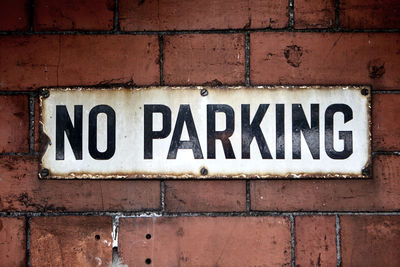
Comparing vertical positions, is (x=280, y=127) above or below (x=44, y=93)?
below

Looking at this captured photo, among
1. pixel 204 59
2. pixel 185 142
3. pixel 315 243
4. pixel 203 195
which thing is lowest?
pixel 315 243

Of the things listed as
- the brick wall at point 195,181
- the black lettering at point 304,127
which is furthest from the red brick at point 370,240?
the black lettering at point 304,127

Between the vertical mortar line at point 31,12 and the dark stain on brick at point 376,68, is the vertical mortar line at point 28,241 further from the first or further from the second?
the dark stain on brick at point 376,68

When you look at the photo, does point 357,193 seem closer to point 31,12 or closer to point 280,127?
point 280,127

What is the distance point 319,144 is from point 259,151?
0.58 ft

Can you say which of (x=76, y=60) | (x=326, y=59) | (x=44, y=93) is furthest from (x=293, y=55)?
(x=44, y=93)

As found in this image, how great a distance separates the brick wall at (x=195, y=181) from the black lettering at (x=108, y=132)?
0.27 ft

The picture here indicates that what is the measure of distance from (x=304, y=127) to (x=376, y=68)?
283 millimetres

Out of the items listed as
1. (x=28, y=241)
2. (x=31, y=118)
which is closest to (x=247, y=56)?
(x=31, y=118)

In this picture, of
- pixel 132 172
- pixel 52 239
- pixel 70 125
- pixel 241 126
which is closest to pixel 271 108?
pixel 241 126

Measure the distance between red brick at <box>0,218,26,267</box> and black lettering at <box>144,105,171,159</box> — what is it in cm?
43

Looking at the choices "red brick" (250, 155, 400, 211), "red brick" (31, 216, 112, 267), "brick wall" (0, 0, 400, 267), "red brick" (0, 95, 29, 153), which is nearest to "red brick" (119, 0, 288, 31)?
"brick wall" (0, 0, 400, 267)

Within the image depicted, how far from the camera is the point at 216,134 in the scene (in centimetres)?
113

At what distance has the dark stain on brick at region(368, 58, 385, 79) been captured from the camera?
1144 mm
